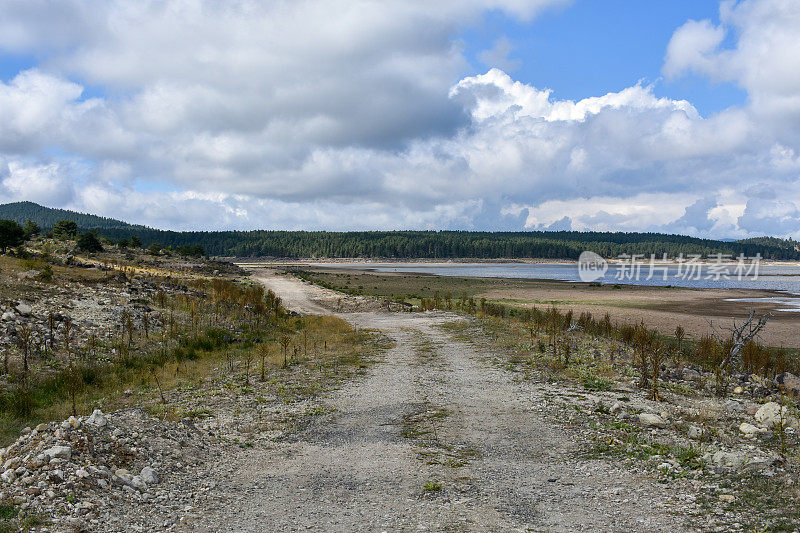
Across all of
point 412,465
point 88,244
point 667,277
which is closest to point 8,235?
point 88,244

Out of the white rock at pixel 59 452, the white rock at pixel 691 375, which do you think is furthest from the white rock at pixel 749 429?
the white rock at pixel 59 452

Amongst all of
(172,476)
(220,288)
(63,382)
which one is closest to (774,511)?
(172,476)

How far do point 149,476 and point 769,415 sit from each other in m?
11.9

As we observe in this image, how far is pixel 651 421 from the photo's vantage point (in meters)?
10.2

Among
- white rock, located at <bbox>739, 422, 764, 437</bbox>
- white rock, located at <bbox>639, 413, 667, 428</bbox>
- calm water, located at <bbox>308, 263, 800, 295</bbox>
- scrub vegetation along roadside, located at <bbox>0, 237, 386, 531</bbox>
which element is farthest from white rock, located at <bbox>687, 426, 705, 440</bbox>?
calm water, located at <bbox>308, 263, 800, 295</bbox>

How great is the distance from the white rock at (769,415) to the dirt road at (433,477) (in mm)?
3887

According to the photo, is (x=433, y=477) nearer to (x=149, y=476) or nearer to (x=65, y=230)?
(x=149, y=476)

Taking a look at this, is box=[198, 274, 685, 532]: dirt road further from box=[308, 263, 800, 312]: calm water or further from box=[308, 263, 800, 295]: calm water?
box=[308, 263, 800, 295]: calm water

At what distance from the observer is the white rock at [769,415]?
9781mm

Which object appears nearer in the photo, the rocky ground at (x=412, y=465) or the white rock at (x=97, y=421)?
the rocky ground at (x=412, y=465)

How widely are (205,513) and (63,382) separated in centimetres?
943

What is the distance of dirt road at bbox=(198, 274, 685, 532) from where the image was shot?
643 cm

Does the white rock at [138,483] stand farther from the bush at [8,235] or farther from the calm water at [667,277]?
the calm water at [667,277]

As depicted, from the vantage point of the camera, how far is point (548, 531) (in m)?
6.09
